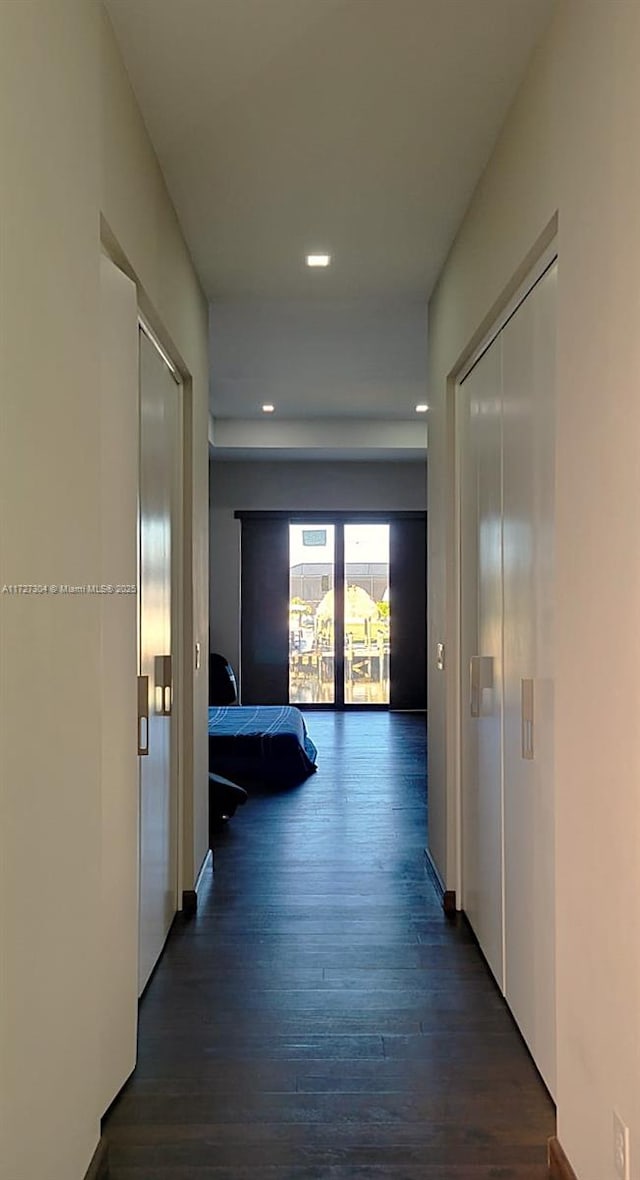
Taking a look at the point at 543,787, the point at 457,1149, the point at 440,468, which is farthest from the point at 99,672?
the point at 440,468

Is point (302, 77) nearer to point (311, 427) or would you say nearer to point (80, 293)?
point (80, 293)

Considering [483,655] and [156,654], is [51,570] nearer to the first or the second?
[156,654]

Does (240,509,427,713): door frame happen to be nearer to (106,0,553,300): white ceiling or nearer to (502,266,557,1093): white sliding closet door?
(106,0,553,300): white ceiling

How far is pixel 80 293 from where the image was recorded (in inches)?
72.0


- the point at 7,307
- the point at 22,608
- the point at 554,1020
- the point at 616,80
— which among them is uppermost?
the point at 616,80

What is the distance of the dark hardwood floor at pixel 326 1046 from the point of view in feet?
6.83

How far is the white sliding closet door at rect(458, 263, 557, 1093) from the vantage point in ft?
7.52

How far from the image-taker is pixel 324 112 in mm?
2584

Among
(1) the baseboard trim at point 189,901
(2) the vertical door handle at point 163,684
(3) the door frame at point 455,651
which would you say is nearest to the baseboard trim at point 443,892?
(3) the door frame at point 455,651

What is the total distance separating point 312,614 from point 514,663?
695 centimetres

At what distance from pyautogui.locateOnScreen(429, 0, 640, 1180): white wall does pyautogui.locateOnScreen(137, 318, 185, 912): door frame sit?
73.7 inches

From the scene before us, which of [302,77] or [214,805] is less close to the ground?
[302,77]

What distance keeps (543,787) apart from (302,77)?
6.79 ft

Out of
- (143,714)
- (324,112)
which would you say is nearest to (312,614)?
(143,714)
